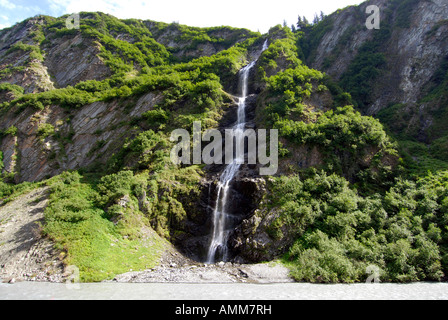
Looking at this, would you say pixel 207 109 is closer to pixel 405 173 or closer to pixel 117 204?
pixel 117 204

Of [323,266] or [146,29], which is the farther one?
[146,29]

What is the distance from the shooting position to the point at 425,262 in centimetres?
1333

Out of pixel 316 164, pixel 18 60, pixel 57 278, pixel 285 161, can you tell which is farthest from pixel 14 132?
pixel 316 164

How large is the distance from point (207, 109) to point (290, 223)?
682 inches

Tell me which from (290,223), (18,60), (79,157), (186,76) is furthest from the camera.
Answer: (18,60)

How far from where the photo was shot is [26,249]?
14336 millimetres
